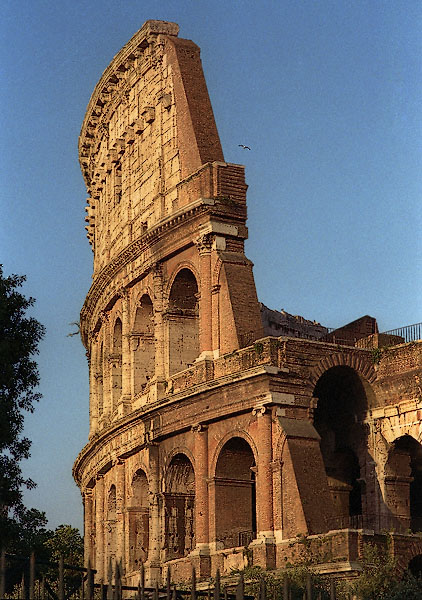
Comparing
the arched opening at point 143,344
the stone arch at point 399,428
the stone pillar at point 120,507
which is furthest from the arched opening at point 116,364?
the stone arch at point 399,428

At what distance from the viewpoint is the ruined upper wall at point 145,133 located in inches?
1527

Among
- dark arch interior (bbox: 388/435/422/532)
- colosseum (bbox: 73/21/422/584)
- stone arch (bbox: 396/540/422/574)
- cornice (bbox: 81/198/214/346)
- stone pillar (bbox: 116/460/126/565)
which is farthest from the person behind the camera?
stone pillar (bbox: 116/460/126/565)

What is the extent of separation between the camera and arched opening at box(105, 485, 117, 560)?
41.1 m

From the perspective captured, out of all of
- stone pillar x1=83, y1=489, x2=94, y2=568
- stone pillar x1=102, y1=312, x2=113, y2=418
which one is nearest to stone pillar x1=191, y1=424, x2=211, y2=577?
stone pillar x1=102, y1=312, x2=113, y2=418

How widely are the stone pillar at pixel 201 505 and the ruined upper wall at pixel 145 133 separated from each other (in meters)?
6.78

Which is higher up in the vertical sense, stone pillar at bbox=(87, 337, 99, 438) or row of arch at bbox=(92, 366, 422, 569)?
stone pillar at bbox=(87, 337, 99, 438)

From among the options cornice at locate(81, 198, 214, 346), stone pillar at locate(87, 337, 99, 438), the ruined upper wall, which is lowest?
stone pillar at locate(87, 337, 99, 438)

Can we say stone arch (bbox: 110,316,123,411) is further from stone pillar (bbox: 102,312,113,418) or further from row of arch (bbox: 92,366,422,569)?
row of arch (bbox: 92,366,422,569)

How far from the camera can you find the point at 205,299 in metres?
35.9

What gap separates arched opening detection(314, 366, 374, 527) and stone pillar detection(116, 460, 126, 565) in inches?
247

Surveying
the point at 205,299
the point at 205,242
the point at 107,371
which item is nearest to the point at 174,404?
the point at 205,299

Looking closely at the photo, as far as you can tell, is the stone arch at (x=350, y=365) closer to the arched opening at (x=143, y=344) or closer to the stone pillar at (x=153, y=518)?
the stone pillar at (x=153, y=518)

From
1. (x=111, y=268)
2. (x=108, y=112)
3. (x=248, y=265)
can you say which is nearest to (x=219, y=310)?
(x=248, y=265)

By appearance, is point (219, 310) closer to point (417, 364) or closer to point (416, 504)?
point (417, 364)
